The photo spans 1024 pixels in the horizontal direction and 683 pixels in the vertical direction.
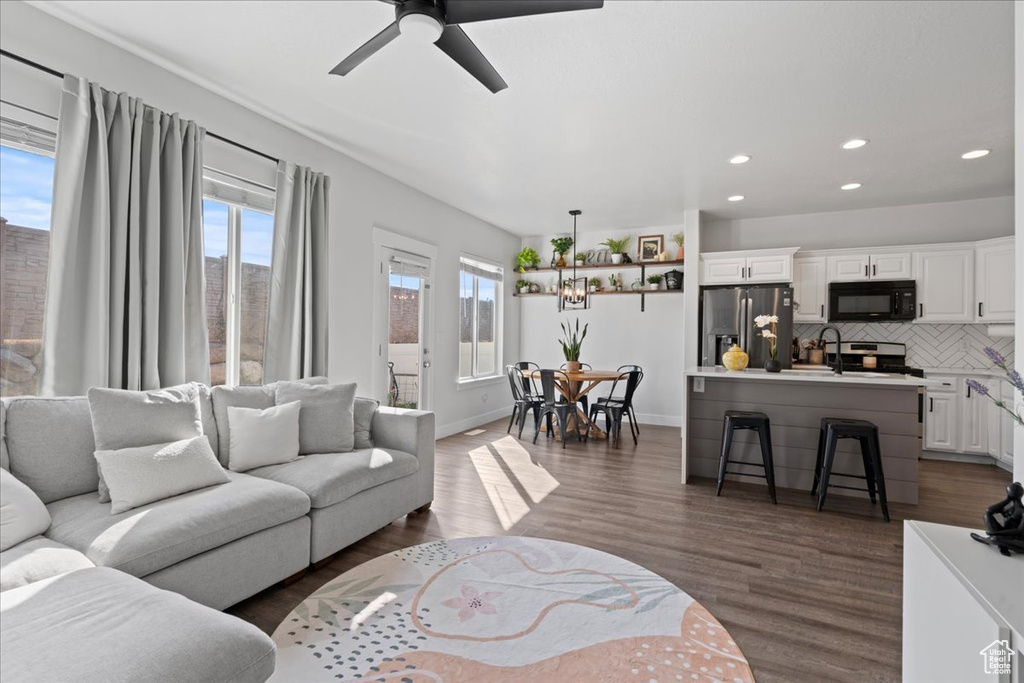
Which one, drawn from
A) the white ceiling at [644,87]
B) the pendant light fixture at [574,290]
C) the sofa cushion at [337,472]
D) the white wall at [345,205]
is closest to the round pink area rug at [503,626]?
the sofa cushion at [337,472]

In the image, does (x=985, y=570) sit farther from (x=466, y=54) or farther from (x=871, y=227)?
(x=871, y=227)

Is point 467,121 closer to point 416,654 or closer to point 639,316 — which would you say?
point 416,654

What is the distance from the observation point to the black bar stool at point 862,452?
3494mm

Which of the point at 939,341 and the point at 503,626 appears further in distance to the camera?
the point at 939,341

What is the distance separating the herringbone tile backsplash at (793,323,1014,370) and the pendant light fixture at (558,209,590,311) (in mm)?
3150

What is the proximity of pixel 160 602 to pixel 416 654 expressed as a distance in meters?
0.95

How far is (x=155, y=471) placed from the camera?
7.20 ft

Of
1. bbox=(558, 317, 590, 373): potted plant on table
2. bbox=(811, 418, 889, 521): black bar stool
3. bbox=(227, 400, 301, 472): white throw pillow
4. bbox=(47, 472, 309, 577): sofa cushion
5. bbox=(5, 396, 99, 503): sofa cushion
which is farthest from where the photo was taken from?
bbox=(558, 317, 590, 373): potted plant on table

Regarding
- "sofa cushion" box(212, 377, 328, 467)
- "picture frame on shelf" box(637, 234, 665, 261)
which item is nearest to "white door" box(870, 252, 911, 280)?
"picture frame on shelf" box(637, 234, 665, 261)

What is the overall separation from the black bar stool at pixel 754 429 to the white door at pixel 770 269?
2.46 m

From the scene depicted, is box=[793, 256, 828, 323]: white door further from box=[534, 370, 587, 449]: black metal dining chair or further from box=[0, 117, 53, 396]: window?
box=[0, 117, 53, 396]: window

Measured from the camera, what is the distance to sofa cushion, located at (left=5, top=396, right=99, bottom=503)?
2084mm

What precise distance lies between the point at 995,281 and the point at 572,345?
14.8 feet

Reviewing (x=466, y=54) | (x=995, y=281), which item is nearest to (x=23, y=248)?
(x=466, y=54)
